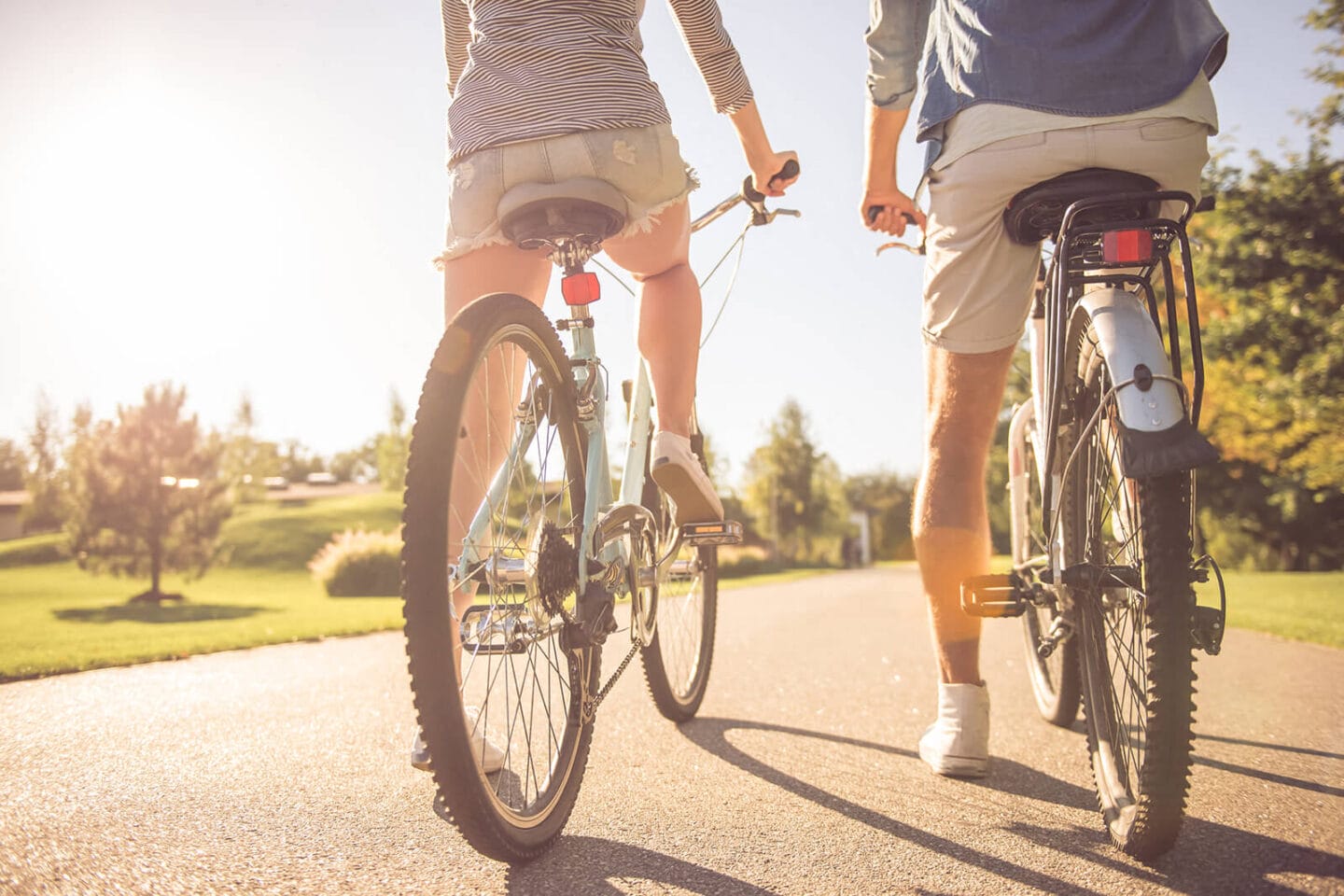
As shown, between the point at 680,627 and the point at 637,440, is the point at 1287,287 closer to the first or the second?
the point at 680,627

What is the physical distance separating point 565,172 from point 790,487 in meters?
54.7

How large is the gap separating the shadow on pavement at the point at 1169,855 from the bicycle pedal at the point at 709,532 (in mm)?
710

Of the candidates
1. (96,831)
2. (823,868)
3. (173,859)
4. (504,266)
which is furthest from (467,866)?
(504,266)

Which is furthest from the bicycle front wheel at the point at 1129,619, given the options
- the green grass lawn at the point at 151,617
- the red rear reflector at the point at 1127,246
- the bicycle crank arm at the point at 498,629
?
the green grass lawn at the point at 151,617

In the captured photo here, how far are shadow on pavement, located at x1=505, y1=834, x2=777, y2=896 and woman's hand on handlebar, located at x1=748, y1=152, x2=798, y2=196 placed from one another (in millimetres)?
2042

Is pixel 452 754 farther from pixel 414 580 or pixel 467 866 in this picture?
pixel 467 866

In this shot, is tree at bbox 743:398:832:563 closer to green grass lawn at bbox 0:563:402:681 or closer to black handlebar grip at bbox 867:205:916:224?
green grass lawn at bbox 0:563:402:681

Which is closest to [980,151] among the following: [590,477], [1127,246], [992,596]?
[1127,246]

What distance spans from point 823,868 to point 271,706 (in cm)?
236

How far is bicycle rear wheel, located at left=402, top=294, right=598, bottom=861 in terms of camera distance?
1.49 metres

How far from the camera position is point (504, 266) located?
2.31m

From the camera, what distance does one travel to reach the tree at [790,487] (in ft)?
175

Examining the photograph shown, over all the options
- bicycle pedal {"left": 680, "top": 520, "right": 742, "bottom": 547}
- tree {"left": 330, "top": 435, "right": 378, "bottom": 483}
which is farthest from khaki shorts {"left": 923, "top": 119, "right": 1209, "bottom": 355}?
tree {"left": 330, "top": 435, "right": 378, "bottom": 483}

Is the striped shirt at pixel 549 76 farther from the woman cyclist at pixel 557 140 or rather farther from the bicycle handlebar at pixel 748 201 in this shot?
the bicycle handlebar at pixel 748 201
